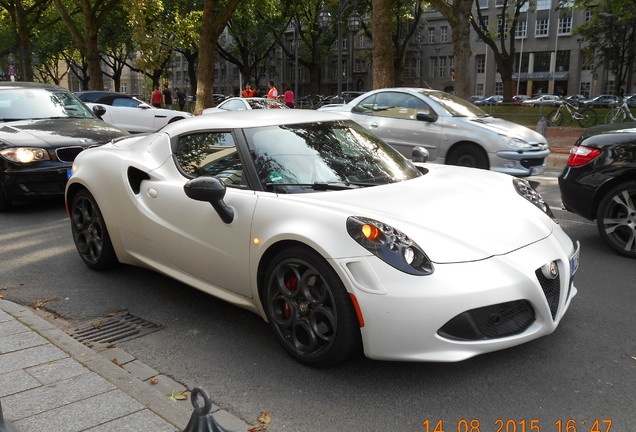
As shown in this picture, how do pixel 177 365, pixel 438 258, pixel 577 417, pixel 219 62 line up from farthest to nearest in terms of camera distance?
pixel 219 62 → pixel 177 365 → pixel 438 258 → pixel 577 417

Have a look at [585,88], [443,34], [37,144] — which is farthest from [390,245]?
[443,34]

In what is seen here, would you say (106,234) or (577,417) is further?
(106,234)

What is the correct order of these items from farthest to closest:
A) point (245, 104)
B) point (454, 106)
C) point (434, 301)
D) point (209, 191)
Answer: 1. point (245, 104)
2. point (454, 106)
3. point (209, 191)
4. point (434, 301)

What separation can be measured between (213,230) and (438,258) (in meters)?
1.48

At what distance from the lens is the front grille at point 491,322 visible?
2.82 m

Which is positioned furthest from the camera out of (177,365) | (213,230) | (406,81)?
(406,81)

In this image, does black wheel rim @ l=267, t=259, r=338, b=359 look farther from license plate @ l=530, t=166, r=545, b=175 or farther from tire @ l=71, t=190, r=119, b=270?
license plate @ l=530, t=166, r=545, b=175

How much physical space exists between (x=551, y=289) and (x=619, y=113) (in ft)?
56.0

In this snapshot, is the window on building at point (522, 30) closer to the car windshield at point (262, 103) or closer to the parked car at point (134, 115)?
the car windshield at point (262, 103)

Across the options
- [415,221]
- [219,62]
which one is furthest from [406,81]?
[415,221]

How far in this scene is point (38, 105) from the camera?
27.4ft

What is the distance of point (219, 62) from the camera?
8475 centimetres

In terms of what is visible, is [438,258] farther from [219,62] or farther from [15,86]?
[219,62]

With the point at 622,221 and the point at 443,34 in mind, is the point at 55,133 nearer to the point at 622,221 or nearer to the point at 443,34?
the point at 622,221
